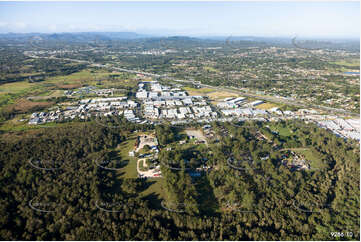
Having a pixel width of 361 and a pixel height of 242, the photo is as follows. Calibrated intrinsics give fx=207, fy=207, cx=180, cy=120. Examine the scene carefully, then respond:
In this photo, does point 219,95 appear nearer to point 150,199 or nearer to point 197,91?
point 197,91

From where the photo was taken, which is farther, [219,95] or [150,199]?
[219,95]

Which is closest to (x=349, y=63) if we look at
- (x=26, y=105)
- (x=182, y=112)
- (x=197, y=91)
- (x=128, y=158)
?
(x=197, y=91)

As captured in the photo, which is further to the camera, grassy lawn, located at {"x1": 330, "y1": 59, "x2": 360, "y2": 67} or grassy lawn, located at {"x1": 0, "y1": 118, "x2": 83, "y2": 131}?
grassy lawn, located at {"x1": 330, "y1": 59, "x2": 360, "y2": 67}

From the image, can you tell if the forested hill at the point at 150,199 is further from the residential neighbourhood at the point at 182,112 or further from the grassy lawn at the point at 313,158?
the residential neighbourhood at the point at 182,112

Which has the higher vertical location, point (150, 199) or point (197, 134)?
point (197, 134)

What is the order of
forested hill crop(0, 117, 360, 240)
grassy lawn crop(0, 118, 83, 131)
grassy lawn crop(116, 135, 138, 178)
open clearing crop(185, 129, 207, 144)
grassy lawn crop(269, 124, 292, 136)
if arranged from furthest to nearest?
grassy lawn crop(0, 118, 83, 131) → grassy lawn crop(269, 124, 292, 136) → open clearing crop(185, 129, 207, 144) → grassy lawn crop(116, 135, 138, 178) → forested hill crop(0, 117, 360, 240)

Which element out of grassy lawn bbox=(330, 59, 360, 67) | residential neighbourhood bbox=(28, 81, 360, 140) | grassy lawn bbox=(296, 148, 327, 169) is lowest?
grassy lawn bbox=(296, 148, 327, 169)

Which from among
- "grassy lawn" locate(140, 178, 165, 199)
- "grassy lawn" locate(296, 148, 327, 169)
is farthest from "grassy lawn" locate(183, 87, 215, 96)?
"grassy lawn" locate(140, 178, 165, 199)

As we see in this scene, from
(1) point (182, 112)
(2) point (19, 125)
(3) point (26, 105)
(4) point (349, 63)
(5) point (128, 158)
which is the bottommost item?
(5) point (128, 158)

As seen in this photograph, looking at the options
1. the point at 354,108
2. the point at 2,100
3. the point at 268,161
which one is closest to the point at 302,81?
the point at 354,108

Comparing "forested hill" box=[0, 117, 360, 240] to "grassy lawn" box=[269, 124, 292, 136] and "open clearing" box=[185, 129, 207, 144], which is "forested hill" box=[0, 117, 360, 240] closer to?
"open clearing" box=[185, 129, 207, 144]

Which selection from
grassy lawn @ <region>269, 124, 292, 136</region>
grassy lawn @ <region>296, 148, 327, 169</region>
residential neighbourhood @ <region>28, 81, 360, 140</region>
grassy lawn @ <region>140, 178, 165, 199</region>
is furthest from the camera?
residential neighbourhood @ <region>28, 81, 360, 140</region>
